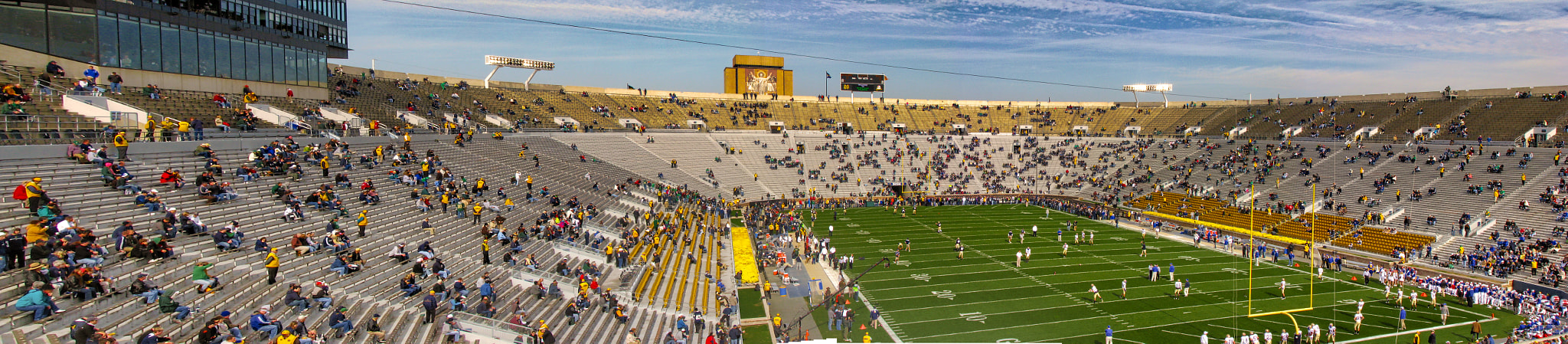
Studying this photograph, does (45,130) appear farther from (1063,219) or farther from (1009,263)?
(1063,219)

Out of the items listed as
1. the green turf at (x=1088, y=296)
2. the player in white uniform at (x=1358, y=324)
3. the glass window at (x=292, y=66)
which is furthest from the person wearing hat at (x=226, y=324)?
the glass window at (x=292, y=66)

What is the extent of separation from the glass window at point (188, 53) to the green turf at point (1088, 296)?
74.8 ft

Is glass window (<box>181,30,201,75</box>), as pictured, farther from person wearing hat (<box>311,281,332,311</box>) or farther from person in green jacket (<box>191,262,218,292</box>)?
person wearing hat (<box>311,281,332,311</box>)

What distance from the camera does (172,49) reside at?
25594 mm

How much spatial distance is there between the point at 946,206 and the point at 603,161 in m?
20.9

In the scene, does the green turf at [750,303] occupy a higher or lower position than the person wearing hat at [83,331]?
lower

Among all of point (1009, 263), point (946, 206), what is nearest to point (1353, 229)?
point (1009, 263)

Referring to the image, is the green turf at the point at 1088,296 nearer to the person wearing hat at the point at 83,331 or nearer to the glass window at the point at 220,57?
the person wearing hat at the point at 83,331

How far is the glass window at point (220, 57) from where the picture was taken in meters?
27.4

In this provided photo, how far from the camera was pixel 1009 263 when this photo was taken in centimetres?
2883

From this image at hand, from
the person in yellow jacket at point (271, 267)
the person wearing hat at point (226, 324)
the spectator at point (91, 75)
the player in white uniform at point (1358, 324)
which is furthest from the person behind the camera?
the spectator at point (91, 75)

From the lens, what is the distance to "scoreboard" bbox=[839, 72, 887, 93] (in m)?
72.3

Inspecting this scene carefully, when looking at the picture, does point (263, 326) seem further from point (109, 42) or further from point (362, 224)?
point (109, 42)

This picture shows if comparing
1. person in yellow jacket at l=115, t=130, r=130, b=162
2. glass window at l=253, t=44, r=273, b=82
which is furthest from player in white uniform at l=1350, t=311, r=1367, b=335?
glass window at l=253, t=44, r=273, b=82
